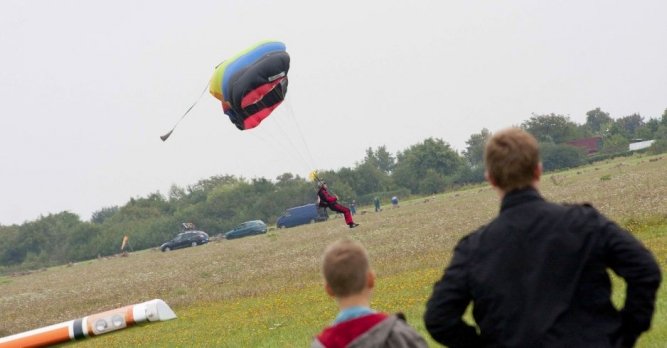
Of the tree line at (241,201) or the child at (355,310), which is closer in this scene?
the child at (355,310)

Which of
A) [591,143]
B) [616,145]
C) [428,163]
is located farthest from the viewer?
[591,143]

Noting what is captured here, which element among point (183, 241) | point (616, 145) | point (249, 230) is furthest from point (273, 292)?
point (616, 145)

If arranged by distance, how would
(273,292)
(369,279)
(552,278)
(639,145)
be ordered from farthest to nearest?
1. (639,145)
2. (273,292)
3. (369,279)
4. (552,278)

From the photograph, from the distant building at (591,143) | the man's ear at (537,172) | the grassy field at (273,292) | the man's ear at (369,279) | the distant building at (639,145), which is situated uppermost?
the distant building at (591,143)

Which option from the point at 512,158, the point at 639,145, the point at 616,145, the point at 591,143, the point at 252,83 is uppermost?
the point at 252,83

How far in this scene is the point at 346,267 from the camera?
4391mm

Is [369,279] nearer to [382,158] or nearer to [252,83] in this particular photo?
[252,83]

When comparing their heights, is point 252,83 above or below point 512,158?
above

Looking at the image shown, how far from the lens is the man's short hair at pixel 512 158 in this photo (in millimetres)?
4328

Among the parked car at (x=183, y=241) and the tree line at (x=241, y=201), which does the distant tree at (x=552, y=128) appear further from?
the parked car at (x=183, y=241)

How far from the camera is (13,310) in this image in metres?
34.5

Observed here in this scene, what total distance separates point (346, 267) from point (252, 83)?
59.9 feet

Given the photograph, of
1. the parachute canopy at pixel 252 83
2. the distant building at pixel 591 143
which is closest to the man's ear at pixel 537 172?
the parachute canopy at pixel 252 83

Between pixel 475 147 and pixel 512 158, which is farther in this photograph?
pixel 475 147
